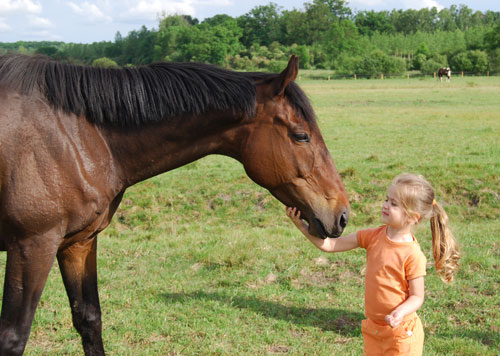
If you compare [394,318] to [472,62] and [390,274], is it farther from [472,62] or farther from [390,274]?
[472,62]

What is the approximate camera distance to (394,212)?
259 cm

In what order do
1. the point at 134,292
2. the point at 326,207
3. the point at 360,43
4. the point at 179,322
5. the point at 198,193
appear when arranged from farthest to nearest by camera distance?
1. the point at 360,43
2. the point at 198,193
3. the point at 134,292
4. the point at 179,322
5. the point at 326,207

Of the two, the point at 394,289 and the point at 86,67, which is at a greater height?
the point at 86,67

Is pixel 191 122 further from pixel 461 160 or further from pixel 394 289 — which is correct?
pixel 461 160

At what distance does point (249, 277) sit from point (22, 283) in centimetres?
273

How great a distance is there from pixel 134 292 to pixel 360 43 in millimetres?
89390

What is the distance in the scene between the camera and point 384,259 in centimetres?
262

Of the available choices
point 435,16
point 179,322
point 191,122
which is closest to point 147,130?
point 191,122

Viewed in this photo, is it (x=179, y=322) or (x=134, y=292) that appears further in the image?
(x=134, y=292)

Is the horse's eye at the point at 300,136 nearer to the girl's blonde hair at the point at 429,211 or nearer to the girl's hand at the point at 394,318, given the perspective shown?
the girl's blonde hair at the point at 429,211

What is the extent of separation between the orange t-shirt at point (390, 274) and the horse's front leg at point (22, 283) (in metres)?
1.80

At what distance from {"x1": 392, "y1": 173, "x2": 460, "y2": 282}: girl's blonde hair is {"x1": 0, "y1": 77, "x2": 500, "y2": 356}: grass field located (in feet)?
4.10

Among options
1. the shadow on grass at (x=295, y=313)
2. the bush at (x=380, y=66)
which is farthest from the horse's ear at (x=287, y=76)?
the bush at (x=380, y=66)

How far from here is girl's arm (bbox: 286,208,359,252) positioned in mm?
2941
